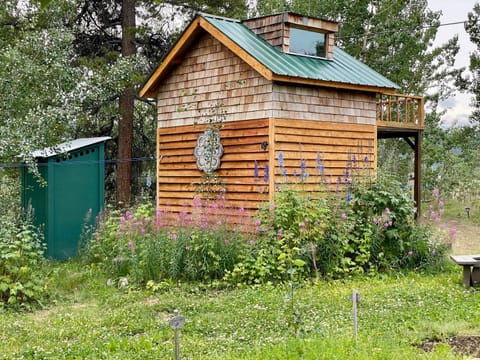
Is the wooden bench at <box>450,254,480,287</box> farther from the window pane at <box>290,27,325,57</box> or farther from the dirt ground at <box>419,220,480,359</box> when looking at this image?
the window pane at <box>290,27,325,57</box>

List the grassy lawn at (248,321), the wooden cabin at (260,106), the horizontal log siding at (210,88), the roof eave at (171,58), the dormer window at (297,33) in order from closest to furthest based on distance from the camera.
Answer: the grassy lawn at (248,321) < the wooden cabin at (260,106) < the horizontal log siding at (210,88) < the dormer window at (297,33) < the roof eave at (171,58)

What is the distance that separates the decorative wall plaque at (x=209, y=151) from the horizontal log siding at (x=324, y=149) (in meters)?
1.36

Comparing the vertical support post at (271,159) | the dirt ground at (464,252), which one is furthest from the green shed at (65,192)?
the dirt ground at (464,252)

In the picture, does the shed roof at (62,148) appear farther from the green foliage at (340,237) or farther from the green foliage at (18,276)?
the green foliage at (340,237)

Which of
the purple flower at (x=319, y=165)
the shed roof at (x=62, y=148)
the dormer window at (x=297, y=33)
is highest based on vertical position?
the dormer window at (x=297, y=33)

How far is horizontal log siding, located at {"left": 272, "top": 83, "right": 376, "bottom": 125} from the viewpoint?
35.6 ft

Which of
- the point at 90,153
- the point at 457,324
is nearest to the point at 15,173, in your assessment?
the point at 90,153

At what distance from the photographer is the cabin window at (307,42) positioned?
1211 centimetres

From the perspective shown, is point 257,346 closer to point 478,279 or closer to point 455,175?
point 478,279

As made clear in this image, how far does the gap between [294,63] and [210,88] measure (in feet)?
5.58

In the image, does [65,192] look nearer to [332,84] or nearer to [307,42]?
[332,84]

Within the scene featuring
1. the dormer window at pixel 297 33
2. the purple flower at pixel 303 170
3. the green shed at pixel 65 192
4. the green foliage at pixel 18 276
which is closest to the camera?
the green foliage at pixel 18 276

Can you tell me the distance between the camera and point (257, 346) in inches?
216

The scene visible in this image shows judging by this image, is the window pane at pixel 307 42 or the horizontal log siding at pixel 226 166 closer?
the horizontal log siding at pixel 226 166
